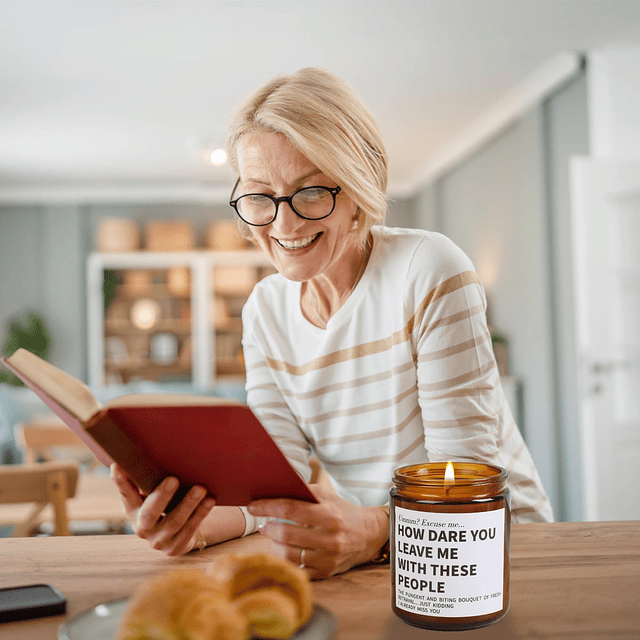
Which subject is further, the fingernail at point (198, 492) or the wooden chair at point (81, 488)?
the wooden chair at point (81, 488)

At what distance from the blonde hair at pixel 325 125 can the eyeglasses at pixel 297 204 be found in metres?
0.03

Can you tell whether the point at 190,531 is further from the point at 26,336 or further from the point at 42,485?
the point at 26,336

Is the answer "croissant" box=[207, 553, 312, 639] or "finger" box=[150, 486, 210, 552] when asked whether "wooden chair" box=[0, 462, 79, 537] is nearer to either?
"finger" box=[150, 486, 210, 552]

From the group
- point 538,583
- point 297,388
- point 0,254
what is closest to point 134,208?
point 0,254

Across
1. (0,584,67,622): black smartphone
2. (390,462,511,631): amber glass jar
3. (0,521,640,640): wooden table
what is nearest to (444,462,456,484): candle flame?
(390,462,511,631): amber glass jar

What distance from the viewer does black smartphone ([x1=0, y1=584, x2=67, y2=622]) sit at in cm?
57

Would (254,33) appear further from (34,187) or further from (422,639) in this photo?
(34,187)

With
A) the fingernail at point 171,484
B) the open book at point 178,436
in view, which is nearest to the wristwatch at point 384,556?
the open book at point 178,436

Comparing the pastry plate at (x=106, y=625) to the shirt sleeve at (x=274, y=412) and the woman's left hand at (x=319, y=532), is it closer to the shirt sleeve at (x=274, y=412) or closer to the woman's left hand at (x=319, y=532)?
the woman's left hand at (x=319, y=532)

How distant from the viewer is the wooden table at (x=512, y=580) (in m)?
0.54

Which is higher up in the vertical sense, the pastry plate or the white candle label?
the white candle label

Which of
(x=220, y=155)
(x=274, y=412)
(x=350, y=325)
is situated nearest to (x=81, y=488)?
(x=220, y=155)

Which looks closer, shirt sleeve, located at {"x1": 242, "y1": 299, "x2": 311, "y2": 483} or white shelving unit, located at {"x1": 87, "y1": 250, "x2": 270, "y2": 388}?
shirt sleeve, located at {"x1": 242, "y1": 299, "x2": 311, "y2": 483}

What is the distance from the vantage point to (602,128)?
353 cm
